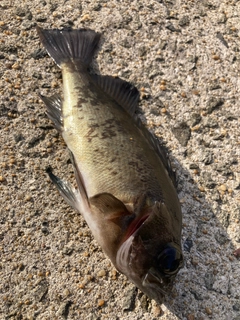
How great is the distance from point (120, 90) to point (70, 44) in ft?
2.10

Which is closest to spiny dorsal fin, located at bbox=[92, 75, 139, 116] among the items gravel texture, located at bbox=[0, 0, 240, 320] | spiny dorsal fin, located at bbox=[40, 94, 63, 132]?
gravel texture, located at bbox=[0, 0, 240, 320]

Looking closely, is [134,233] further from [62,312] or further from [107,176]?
[62,312]

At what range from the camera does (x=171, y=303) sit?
9.15 feet

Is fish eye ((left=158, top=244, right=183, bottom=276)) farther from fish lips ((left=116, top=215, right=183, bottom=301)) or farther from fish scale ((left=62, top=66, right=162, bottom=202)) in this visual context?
fish scale ((left=62, top=66, right=162, bottom=202))

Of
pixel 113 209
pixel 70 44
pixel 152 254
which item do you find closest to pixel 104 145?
pixel 113 209

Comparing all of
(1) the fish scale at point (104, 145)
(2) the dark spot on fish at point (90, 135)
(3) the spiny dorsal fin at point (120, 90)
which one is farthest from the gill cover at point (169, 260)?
(3) the spiny dorsal fin at point (120, 90)

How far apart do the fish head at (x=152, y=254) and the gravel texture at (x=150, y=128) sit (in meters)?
0.36

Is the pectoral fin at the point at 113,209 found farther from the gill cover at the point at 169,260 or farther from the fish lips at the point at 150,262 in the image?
the gill cover at the point at 169,260

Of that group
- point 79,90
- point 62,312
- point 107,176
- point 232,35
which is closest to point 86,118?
point 79,90

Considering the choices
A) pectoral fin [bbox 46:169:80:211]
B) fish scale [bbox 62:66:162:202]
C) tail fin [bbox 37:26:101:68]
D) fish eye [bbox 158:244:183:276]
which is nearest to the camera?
fish eye [bbox 158:244:183:276]

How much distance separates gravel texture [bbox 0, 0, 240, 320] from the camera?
9.20ft

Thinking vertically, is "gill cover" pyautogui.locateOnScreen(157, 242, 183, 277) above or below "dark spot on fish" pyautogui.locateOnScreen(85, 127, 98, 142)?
below

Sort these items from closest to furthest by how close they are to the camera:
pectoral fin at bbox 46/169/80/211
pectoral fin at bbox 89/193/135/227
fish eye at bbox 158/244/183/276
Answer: fish eye at bbox 158/244/183/276 → pectoral fin at bbox 89/193/135/227 → pectoral fin at bbox 46/169/80/211

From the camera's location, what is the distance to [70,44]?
3.67 meters
